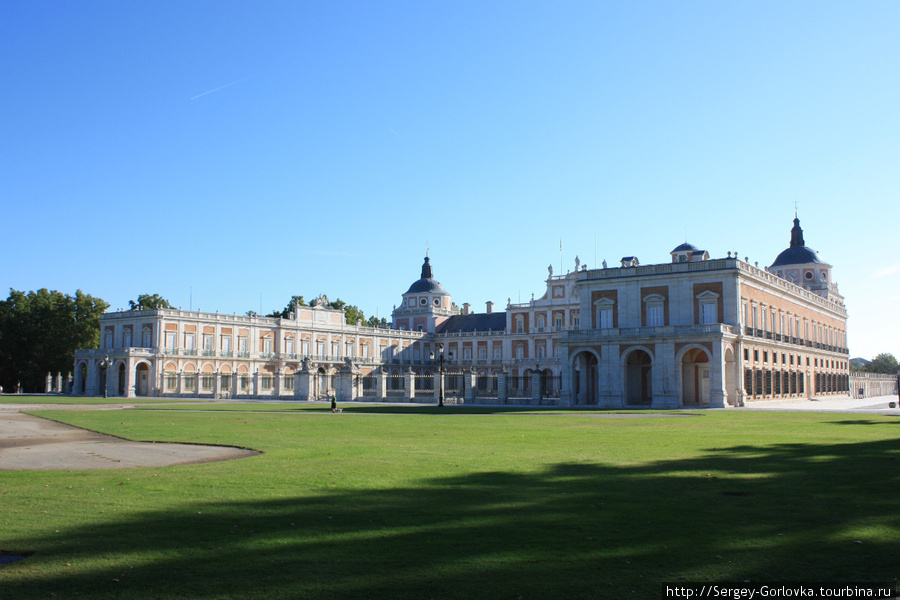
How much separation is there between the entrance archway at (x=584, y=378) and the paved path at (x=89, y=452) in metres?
35.6

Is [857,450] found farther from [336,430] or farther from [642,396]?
[642,396]

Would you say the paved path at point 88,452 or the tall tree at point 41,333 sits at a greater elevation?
the tall tree at point 41,333

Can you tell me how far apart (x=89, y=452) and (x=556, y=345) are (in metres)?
75.0

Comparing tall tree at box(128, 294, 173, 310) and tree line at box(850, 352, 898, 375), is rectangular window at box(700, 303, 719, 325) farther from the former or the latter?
tree line at box(850, 352, 898, 375)

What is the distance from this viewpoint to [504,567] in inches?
262

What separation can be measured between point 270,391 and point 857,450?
6244 centimetres

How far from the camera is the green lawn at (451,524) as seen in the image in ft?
20.7

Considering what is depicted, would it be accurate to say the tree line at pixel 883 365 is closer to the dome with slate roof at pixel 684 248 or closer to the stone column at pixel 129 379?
the dome with slate roof at pixel 684 248

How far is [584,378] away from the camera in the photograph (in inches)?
2026

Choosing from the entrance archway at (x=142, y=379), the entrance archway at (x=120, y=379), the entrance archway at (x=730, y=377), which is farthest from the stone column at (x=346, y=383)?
the entrance archway at (x=730, y=377)

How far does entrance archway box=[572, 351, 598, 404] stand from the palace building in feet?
0.31

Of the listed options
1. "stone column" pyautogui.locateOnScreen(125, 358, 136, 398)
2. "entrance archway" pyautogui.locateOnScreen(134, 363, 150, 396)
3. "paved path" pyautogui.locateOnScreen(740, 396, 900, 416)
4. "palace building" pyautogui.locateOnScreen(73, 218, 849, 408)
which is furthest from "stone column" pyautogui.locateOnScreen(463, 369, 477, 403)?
"entrance archway" pyautogui.locateOnScreen(134, 363, 150, 396)

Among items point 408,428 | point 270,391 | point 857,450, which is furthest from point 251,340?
point 857,450

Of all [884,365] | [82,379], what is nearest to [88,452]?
[82,379]
